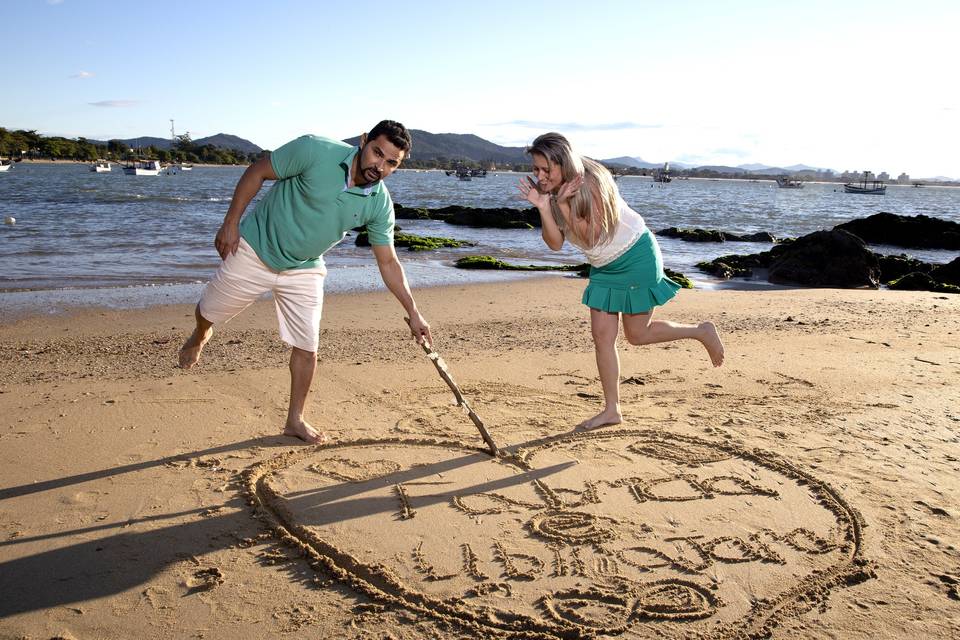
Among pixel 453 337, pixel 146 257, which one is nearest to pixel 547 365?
pixel 453 337

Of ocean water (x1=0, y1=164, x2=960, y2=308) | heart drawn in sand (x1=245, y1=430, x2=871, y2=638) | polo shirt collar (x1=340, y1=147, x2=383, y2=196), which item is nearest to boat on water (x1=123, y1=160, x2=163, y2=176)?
ocean water (x1=0, y1=164, x2=960, y2=308)

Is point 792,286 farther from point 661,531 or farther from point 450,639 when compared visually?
point 450,639

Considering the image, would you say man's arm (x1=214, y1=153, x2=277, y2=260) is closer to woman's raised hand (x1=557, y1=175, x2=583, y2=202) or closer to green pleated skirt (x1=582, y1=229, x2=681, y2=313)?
woman's raised hand (x1=557, y1=175, x2=583, y2=202)

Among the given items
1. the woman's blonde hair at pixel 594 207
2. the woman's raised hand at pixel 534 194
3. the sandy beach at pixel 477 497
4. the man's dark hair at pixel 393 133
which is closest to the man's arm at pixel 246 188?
the man's dark hair at pixel 393 133

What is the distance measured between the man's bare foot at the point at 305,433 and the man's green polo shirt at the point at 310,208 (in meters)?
0.98

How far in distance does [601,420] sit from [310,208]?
2265 millimetres

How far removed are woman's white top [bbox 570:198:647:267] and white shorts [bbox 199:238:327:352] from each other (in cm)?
159

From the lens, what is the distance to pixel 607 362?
15.9 ft

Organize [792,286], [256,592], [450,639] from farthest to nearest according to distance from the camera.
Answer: [792,286], [256,592], [450,639]

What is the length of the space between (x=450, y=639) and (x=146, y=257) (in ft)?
46.6

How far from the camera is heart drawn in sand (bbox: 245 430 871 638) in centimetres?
290

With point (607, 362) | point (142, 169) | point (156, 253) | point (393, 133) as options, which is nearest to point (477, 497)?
point (607, 362)

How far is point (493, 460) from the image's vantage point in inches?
170

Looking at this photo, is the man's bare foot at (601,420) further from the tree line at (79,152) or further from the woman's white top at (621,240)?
the tree line at (79,152)
